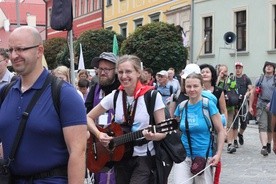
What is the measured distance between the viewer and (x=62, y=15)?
837cm

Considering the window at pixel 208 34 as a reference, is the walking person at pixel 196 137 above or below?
below

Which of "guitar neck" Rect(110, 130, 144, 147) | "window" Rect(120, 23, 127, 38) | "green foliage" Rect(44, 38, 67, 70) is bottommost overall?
"guitar neck" Rect(110, 130, 144, 147)

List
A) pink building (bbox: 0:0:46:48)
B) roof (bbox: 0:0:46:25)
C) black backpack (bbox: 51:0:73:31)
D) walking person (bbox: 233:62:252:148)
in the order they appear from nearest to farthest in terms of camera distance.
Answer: black backpack (bbox: 51:0:73:31) < walking person (bbox: 233:62:252:148) < pink building (bbox: 0:0:46:48) < roof (bbox: 0:0:46:25)

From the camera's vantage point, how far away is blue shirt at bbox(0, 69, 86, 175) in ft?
12.5

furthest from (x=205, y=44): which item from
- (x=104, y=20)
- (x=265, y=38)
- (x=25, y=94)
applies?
Result: (x=25, y=94)

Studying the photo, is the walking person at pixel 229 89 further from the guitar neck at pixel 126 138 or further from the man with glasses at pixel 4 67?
the guitar neck at pixel 126 138

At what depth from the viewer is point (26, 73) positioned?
3.90 m

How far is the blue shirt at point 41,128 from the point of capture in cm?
380

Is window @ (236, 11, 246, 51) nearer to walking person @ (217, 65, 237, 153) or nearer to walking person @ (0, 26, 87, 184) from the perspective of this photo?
walking person @ (217, 65, 237, 153)

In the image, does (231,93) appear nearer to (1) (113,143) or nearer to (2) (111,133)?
(2) (111,133)

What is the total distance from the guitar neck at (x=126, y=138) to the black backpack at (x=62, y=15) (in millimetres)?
2975

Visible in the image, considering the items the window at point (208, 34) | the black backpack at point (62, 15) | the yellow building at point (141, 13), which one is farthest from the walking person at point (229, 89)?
the yellow building at point (141, 13)

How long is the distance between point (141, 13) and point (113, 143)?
36.0 meters

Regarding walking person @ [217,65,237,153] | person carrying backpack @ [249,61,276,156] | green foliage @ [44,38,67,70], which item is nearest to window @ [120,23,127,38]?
green foliage @ [44,38,67,70]
